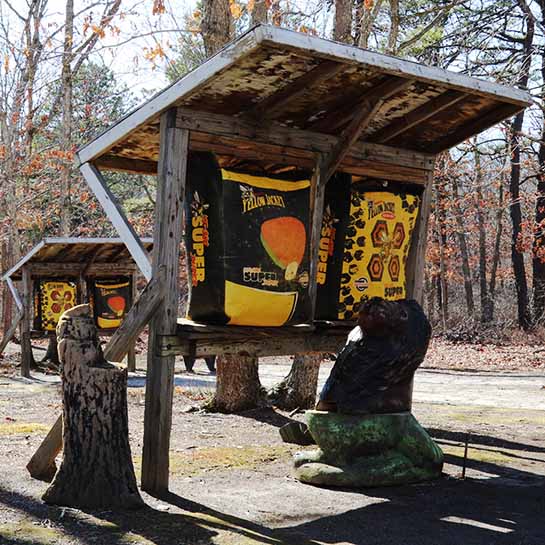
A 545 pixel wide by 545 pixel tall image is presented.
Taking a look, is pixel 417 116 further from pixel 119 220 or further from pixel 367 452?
pixel 367 452

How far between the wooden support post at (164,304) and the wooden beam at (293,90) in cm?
68

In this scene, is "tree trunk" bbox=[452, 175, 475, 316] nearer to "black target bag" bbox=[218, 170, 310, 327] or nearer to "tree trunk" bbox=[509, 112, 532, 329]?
"tree trunk" bbox=[509, 112, 532, 329]

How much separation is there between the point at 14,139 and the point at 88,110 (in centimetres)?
597

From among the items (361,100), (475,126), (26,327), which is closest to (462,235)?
(26,327)

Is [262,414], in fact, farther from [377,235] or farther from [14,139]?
[14,139]

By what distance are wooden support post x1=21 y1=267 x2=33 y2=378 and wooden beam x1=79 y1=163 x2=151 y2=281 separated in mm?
8665

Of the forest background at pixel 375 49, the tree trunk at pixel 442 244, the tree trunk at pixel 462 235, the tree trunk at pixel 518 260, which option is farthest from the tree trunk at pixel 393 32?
the tree trunk at pixel 462 235

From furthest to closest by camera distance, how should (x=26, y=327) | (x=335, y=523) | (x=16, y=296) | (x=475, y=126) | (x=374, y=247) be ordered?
1. (x=16, y=296)
2. (x=26, y=327)
3. (x=374, y=247)
4. (x=475, y=126)
5. (x=335, y=523)

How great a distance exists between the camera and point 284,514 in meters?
5.05

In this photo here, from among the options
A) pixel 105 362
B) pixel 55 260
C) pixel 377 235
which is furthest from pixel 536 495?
A: pixel 55 260

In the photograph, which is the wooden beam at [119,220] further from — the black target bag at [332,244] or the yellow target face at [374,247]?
the yellow target face at [374,247]

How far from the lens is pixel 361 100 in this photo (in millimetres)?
6188

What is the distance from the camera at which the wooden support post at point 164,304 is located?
556cm

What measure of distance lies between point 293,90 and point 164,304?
72.3 inches
